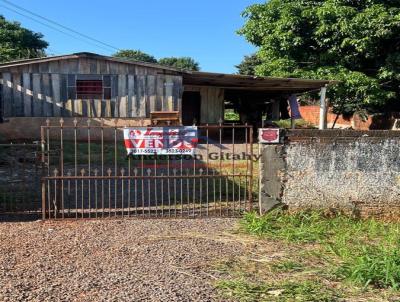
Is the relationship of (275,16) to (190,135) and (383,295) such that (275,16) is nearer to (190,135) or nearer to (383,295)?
(190,135)

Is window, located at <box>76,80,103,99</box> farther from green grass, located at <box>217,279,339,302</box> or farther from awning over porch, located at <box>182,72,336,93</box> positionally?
green grass, located at <box>217,279,339,302</box>

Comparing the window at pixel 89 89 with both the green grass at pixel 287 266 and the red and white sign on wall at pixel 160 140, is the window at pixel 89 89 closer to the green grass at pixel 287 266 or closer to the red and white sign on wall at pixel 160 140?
Answer: the red and white sign on wall at pixel 160 140

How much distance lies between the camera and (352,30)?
18781 millimetres

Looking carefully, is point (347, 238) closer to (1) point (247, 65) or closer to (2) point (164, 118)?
(2) point (164, 118)

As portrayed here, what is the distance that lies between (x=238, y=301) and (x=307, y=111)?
30.1m

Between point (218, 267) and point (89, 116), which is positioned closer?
point (218, 267)

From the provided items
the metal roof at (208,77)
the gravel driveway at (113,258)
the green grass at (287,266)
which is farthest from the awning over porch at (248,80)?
the green grass at (287,266)

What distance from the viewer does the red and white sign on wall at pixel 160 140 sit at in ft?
23.9

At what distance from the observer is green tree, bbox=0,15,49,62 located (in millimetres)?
36709

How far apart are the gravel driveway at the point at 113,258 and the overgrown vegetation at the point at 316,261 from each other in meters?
0.34

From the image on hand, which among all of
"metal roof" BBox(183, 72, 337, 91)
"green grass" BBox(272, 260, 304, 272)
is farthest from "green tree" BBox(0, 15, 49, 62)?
"green grass" BBox(272, 260, 304, 272)

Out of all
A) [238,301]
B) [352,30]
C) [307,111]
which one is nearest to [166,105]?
[352,30]

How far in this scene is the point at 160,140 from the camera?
288 inches

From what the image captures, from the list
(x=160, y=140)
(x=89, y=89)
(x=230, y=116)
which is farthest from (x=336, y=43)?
(x=230, y=116)
